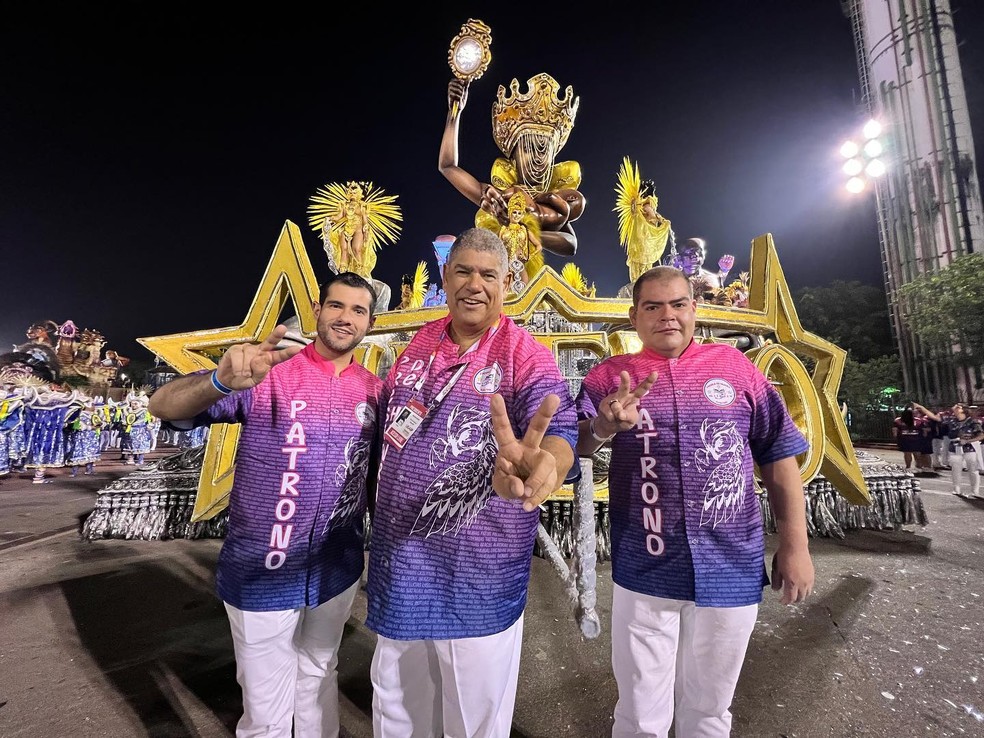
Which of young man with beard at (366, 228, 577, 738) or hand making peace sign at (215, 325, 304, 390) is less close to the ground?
hand making peace sign at (215, 325, 304, 390)

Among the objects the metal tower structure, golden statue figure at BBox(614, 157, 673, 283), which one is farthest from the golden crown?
the metal tower structure

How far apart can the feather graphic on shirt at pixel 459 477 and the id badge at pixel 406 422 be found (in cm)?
10

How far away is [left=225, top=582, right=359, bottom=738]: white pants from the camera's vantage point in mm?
1633

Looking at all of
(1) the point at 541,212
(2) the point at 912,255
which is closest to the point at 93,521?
(1) the point at 541,212

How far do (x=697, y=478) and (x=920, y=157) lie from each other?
4136cm

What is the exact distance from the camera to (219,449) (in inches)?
158

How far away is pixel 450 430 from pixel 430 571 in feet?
1.50

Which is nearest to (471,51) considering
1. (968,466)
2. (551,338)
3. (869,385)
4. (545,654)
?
(551,338)

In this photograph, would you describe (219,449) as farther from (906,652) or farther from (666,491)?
(906,652)

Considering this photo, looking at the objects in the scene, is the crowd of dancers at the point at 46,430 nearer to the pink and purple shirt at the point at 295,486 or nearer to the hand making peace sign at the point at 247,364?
the pink and purple shirt at the point at 295,486

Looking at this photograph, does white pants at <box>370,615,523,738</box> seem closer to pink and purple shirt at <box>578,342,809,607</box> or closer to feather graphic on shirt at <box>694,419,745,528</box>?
pink and purple shirt at <box>578,342,809,607</box>

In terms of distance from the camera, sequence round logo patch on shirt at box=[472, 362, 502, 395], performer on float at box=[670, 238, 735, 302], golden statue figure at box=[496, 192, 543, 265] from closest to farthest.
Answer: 1. round logo patch on shirt at box=[472, 362, 502, 395]
2. golden statue figure at box=[496, 192, 543, 265]
3. performer on float at box=[670, 238, 735, 302]

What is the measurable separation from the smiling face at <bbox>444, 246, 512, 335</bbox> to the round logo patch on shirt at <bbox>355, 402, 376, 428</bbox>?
60cm

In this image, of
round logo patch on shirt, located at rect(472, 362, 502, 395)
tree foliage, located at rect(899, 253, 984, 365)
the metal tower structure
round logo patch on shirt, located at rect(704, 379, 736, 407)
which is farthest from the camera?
the metal tower structure
